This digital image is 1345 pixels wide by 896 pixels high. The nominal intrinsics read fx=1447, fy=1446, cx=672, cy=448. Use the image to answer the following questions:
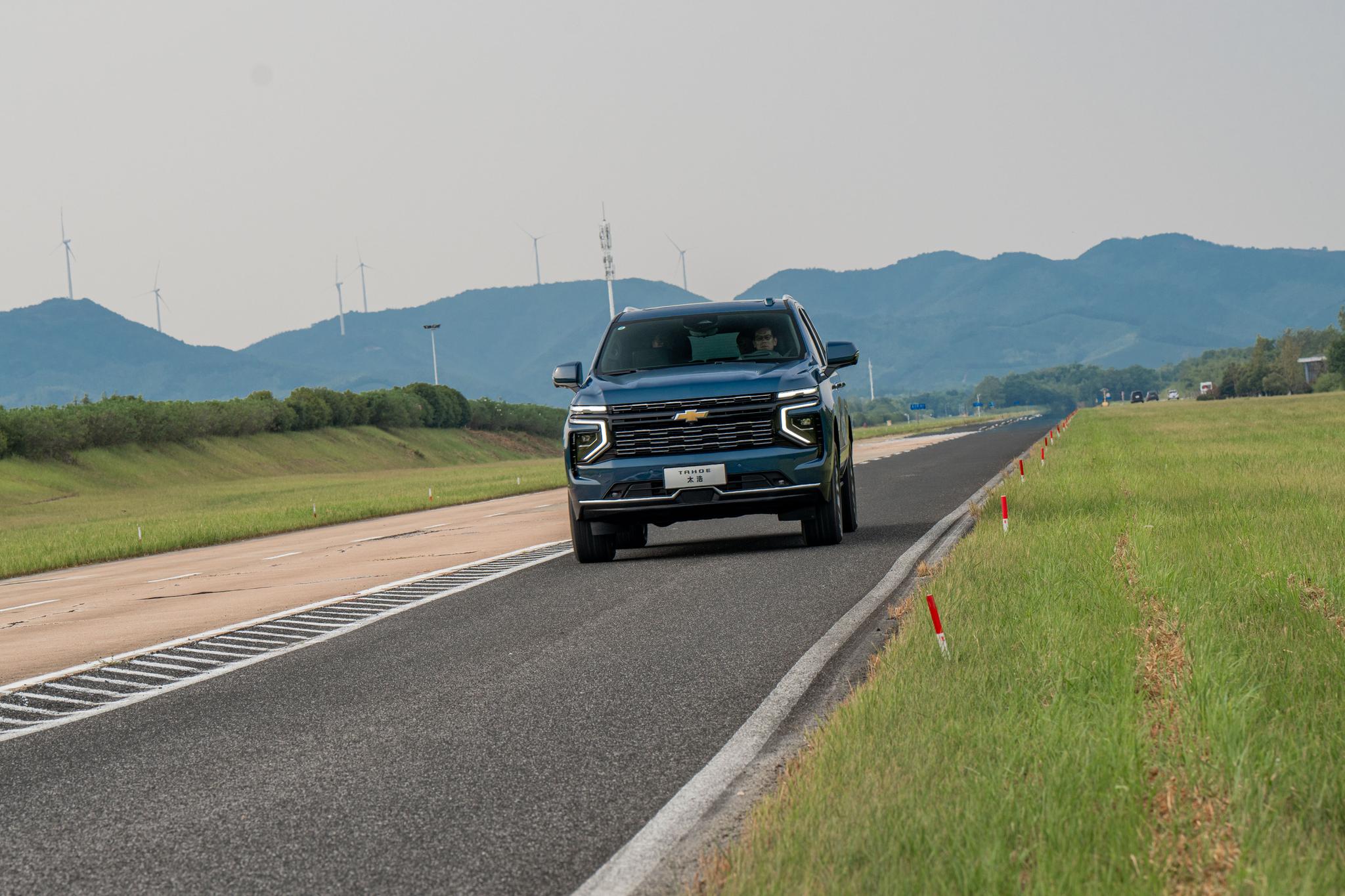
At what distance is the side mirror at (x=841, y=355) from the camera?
14.4 meters

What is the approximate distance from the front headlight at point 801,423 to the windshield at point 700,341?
1124mm

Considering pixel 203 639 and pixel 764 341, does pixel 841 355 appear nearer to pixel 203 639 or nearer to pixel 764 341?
pixel 764 341

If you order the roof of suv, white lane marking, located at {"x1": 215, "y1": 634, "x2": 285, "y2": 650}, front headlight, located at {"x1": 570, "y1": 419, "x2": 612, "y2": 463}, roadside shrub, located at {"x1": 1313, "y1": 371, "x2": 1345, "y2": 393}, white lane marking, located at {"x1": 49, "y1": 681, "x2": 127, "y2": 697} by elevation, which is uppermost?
the roof of suv

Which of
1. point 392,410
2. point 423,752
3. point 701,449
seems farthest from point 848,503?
point 392,410

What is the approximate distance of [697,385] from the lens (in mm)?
12898

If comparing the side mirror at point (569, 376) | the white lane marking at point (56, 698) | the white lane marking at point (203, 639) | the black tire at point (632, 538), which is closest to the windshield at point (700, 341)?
the side mirror at point (569, 376)

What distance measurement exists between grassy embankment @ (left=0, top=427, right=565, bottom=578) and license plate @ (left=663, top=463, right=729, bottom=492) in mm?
14799

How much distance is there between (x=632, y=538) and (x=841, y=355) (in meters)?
2.85

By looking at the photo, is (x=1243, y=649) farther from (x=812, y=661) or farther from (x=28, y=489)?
(x=28, y=489)

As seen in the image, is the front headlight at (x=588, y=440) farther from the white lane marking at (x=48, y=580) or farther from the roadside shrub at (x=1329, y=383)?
the roadside shrub at (x=1329, y=383)

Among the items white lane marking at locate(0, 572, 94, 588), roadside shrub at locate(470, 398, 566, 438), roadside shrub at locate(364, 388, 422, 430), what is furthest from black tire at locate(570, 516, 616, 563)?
roadside shrub at locate(470, 398, 566, 438)

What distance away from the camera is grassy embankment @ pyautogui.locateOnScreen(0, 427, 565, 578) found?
29.3m

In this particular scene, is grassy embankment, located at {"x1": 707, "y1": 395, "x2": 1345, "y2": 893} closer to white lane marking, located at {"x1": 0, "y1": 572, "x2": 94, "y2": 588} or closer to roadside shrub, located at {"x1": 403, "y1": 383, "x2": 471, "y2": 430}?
white lane marking, located at {"x1": 0, "y1": 572, "x2": 94, "y2": 588}

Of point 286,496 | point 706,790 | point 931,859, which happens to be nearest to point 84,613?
point 706,790
